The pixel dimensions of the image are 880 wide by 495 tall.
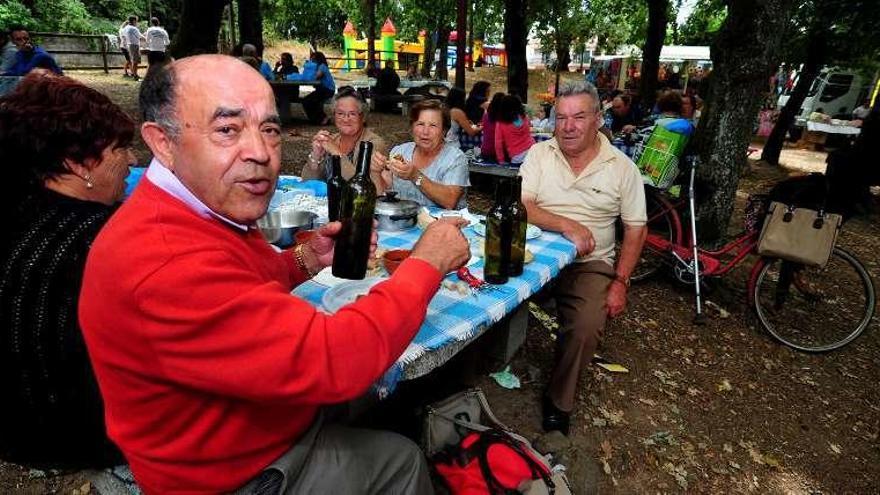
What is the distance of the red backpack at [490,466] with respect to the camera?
200cm

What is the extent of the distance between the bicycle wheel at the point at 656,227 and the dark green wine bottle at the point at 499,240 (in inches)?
117

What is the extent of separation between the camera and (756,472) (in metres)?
2.95

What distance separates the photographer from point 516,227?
241 cm

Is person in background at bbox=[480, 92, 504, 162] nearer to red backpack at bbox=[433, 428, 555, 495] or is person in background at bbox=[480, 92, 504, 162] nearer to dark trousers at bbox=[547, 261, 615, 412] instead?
dark trousers at bbox=[547, 261, 615, 412]

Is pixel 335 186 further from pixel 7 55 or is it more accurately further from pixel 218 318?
pixel 7 55

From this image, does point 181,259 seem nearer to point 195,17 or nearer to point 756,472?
point 756,472

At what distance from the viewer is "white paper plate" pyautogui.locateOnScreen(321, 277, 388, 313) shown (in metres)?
1.89

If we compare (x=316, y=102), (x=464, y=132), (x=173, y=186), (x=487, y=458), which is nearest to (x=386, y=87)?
(x=316, y=102)

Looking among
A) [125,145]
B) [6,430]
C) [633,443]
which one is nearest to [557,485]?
[633,443]

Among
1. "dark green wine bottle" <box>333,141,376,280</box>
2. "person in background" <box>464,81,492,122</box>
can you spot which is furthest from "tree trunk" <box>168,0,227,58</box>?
"dark green wine bottle" <box>333,141,376,280</box>

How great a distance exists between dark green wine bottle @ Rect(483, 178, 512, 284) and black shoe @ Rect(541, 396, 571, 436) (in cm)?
127

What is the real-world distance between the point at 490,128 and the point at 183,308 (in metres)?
7.02

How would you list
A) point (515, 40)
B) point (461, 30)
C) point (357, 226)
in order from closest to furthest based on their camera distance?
point (357, 226) → point (515, 40) → point (461, 30)

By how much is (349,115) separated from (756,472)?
3.98 m
